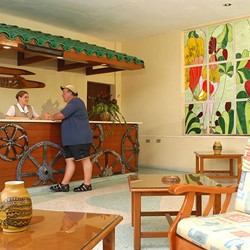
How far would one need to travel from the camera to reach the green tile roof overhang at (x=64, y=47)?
17.6ft

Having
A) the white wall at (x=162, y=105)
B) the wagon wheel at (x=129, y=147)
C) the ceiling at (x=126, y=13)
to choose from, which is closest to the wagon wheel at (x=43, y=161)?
the wagon wheel at (x=129, y=147)

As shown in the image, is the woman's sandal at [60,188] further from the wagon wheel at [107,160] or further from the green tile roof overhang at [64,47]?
the green tile roof overhang at [64,47]

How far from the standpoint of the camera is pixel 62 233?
1.59 m

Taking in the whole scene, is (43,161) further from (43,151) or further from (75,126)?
(75,126)

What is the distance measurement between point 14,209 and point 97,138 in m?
4.44

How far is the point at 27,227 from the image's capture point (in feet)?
5.43

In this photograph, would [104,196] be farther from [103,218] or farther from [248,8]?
[248,8]

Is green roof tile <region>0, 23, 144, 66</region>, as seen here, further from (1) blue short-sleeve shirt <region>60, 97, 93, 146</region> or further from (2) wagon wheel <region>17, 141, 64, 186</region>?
(2) wagon wheel <region>17, 141, 64, 186</region>

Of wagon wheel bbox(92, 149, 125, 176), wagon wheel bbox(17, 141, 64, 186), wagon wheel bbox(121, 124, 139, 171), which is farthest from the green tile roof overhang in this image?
wagon wheel bbox(92, 149, 125, 176)

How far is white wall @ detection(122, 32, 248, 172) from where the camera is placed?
7.94 metres

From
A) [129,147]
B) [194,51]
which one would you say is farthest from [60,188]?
[194,51]

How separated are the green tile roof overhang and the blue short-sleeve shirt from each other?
1.36m

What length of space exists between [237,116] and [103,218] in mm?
5855

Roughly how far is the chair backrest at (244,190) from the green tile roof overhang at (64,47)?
4209mm
